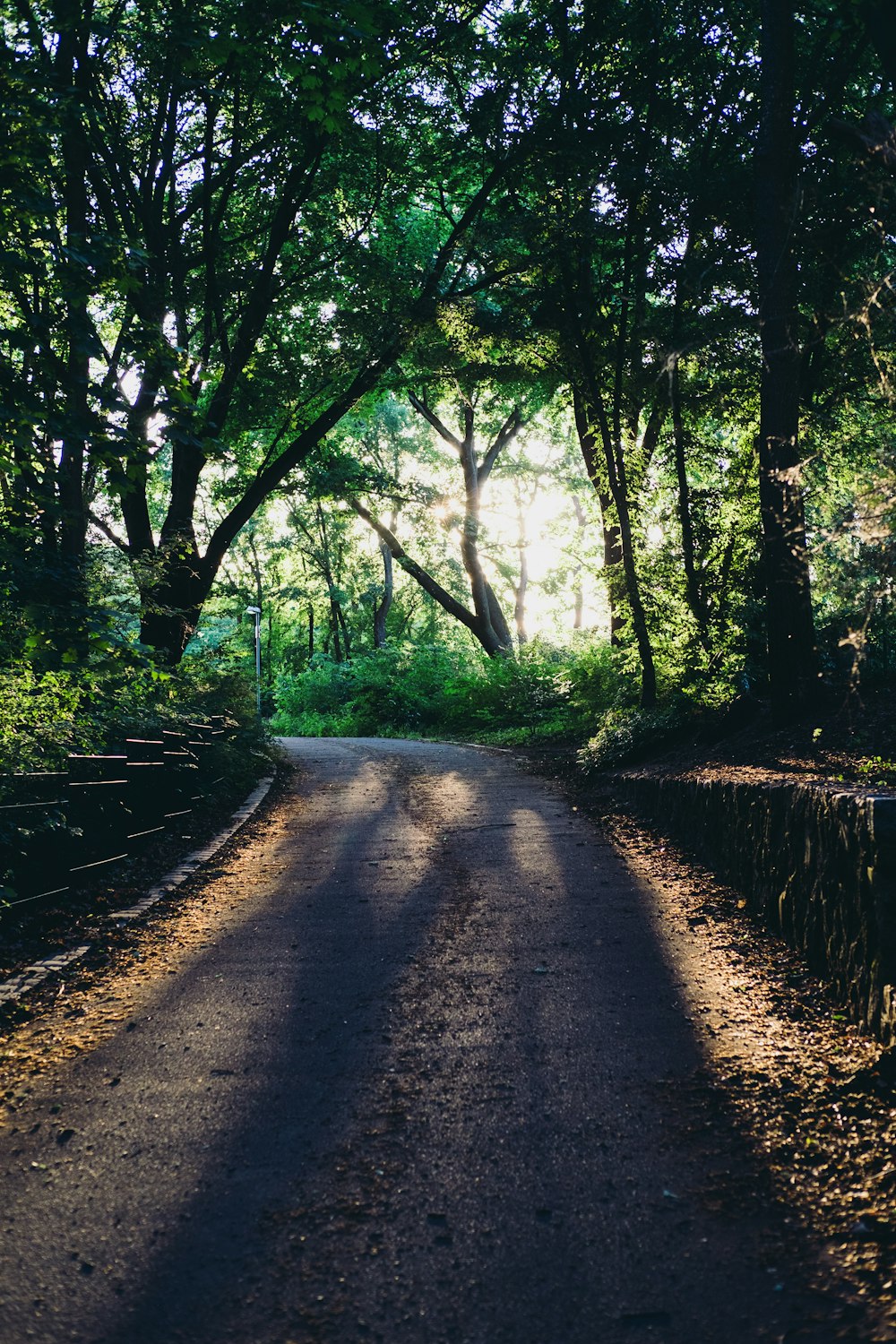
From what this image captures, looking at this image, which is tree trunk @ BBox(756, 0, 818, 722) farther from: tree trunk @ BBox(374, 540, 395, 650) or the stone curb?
tree trunk @ BBox(374, 540, 395, 650)

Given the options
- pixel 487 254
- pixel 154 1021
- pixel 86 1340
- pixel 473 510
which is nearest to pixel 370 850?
pixel 154 1021

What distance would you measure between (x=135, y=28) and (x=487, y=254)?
5.15 metres

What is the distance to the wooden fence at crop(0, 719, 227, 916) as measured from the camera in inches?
224

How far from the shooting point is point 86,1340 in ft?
7.70

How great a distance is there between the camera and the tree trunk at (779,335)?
8.17 metres

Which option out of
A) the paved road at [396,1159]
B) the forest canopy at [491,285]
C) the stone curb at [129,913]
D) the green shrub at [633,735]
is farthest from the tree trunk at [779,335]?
the stone curb at [129,913]

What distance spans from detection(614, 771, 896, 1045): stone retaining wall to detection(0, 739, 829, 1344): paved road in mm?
796

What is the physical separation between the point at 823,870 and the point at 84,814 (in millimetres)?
5540

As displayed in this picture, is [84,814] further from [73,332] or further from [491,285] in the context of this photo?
[491,285]

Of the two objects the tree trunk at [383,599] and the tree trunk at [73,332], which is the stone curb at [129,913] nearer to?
the tree trunk at [73,332]

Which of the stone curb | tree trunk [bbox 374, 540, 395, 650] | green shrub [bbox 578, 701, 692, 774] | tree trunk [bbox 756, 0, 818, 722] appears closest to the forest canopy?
tree trunk [bbox 756, 0, 818, 722]

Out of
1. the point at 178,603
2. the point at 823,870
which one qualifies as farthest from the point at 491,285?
the point at 823,870

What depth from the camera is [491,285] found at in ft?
43.5

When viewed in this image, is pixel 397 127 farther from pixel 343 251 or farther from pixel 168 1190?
pixel 168 1190
